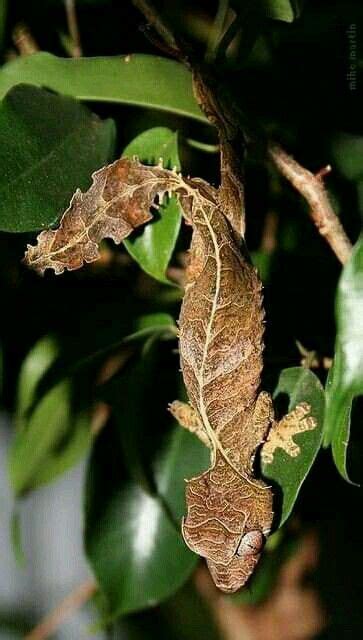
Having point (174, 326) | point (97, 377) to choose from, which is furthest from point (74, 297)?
point (174, 326)

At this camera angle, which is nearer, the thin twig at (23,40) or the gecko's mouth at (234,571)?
the gecko's mouth at (234,571)

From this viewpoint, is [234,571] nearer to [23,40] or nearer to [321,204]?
[321,204]

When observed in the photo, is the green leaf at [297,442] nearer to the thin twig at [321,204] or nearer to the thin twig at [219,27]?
the thin twig at [321,204]

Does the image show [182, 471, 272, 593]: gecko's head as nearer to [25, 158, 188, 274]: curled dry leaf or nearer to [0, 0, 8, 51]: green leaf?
[25, 158, 188, 274]: curled dry leaf

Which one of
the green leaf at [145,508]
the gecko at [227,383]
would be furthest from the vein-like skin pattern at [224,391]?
the green leaf at [145,508]

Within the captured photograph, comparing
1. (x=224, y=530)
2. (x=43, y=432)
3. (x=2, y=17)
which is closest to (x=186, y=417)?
(x=224, y=530)

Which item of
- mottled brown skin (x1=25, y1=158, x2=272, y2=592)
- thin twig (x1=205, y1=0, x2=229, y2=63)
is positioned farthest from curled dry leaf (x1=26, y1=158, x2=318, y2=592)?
thin twig (x1=205, y1=0, x2=229, y2=63)

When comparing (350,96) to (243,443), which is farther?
(350,96)

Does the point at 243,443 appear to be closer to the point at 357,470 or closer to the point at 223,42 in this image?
the point at 357,470
